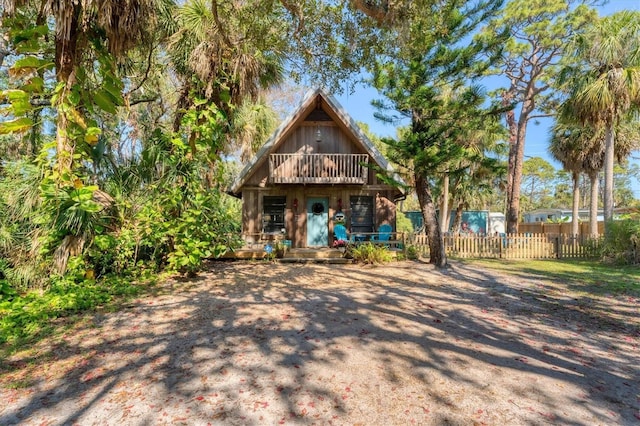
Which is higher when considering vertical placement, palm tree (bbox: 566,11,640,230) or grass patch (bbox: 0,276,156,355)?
palm tree (bbox: 566,11,640,230)

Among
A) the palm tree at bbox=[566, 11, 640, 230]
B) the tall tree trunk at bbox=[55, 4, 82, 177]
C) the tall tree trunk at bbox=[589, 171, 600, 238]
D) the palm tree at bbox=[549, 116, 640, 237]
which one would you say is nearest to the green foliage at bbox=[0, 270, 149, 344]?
the tall tree trunk at bbox=[55, 4, 82, 177]

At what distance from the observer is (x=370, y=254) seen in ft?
35.9

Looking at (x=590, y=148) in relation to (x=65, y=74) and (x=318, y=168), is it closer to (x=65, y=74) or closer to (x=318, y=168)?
(x=318, y=168)

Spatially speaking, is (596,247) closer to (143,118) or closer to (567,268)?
(567,268)

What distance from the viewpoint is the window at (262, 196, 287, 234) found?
44.8 feet

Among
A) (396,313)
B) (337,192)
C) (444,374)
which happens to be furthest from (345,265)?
(444,374)

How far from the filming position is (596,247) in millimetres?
13742

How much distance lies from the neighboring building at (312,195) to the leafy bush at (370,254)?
2418mm

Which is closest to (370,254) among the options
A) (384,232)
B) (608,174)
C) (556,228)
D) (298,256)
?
(384,232)

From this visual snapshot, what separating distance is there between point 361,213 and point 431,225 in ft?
12.1

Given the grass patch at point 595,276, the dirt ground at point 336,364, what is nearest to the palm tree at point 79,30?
the dirt ground at point 336,364

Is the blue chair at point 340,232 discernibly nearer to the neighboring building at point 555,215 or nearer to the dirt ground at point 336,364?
the dirt ground at point 336,364

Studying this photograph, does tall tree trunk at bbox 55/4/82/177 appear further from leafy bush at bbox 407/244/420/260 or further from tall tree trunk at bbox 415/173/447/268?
leafy bush at bbox 407/244/420/260

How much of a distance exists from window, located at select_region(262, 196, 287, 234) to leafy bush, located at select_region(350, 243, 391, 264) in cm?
388
